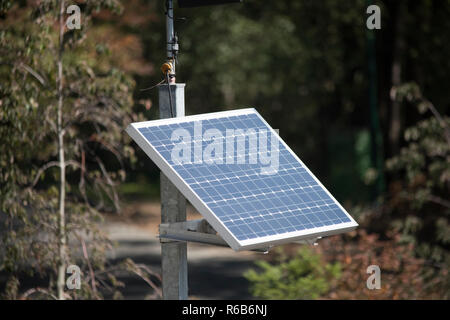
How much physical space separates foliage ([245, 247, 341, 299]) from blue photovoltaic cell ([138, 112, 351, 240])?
16.0ft

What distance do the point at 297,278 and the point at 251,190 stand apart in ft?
20.8

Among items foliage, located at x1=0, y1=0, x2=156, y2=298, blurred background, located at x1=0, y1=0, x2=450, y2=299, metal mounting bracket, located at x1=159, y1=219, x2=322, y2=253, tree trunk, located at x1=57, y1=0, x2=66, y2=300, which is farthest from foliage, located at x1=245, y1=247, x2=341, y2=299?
metal mounting bracket, located at x1=159, y1=219, x2=322, y2=253

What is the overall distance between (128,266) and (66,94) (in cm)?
203

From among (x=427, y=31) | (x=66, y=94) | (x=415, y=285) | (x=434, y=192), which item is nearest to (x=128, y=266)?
(x=66, y=94)

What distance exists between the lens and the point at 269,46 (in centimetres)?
2528

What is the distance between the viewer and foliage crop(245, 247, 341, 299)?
34.8 feet

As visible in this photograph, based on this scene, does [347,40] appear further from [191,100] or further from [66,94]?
[66,94]

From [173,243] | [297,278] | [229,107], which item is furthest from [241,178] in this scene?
[229,107]

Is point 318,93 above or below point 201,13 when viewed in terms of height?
below

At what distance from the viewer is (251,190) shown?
534 cm

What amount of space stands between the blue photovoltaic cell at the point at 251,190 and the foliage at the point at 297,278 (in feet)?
16.0

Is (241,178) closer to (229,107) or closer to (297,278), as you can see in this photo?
(297,278)

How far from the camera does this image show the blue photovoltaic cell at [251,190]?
5.05 m

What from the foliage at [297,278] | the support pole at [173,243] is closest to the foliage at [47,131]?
the foliage at [297,278]
